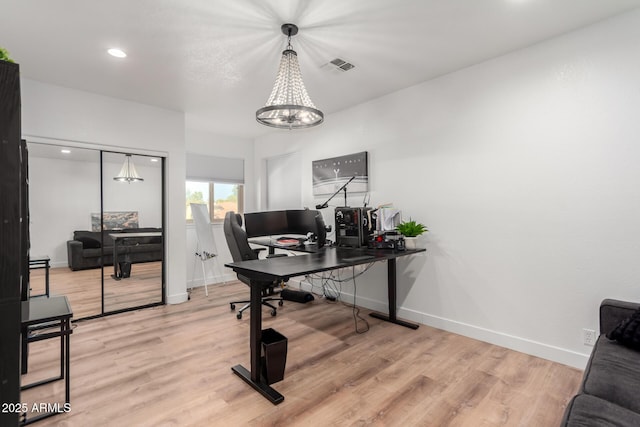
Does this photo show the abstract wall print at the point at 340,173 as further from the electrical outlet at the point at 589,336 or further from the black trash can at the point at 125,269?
the black trash can at the point at 125,269

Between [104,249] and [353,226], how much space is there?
2.87 meters

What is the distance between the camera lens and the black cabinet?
1.08 m

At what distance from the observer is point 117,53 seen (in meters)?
2.54

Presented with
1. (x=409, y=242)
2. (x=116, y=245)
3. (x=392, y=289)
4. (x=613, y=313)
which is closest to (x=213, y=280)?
(x=116, y=245)

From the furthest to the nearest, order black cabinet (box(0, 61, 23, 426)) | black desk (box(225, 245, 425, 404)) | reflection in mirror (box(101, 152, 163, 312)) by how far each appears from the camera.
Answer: reflection in mirror (box(101, 152, 163, 312))
black desk (box(225, 245, 425, 404))
black cabinet (box(0, 61, 23, 426))

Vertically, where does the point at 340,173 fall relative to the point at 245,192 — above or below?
above

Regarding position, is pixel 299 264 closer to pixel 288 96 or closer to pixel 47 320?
pixel 288 96

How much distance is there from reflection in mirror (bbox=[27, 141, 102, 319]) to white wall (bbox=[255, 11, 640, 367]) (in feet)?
11.1

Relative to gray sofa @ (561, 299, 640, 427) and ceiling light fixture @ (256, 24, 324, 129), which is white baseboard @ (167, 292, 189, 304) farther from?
gray sofa @ (561, 299, 640, 427)

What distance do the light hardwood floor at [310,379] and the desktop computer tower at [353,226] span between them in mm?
885

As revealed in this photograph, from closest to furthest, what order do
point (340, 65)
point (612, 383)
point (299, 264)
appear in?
point (612, 383) → point (299, 264) → point (340, 65)

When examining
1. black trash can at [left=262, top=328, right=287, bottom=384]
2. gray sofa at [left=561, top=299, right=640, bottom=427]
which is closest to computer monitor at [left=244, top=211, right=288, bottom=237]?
black trash can at [left=262, top=328, right=287, bottom=384]

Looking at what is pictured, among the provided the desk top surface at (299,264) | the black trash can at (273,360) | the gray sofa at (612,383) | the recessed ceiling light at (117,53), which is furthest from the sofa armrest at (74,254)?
the gray sofa at (612,383)

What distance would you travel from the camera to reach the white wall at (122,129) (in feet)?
10.1
